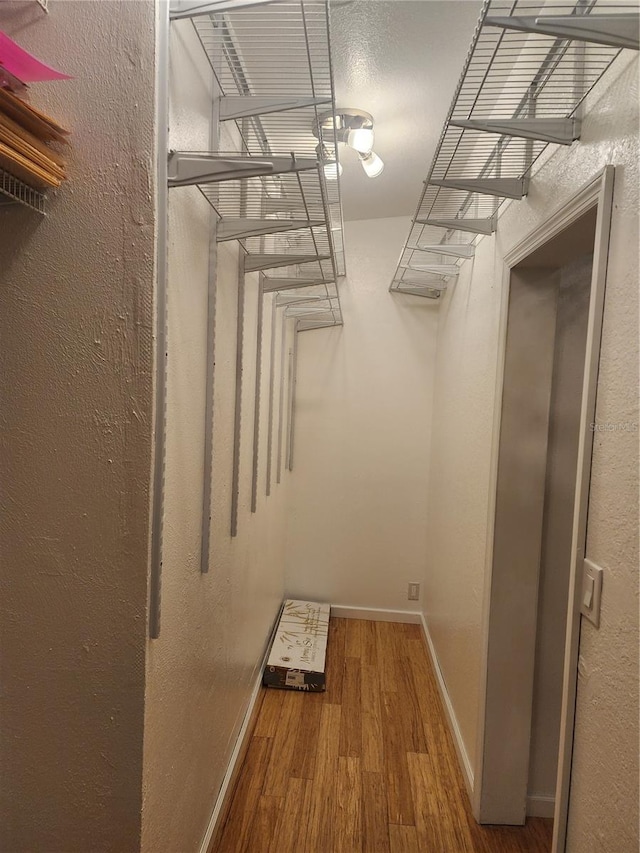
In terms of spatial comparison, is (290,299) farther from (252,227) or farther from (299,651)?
(299,651)

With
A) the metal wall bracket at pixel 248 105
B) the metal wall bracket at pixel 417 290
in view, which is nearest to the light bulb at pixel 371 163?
the metal wall bracket at pixel 248 105

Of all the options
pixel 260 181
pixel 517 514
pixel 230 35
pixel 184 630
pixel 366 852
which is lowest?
pixel 366 852

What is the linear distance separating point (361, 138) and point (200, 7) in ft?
3.18

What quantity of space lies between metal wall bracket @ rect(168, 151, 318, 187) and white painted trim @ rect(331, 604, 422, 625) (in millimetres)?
3117

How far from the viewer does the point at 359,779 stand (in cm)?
204

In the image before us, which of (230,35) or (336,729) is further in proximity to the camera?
(336,729)

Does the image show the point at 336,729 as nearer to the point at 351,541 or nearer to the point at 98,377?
the point at 351,541

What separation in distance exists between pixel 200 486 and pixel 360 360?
223cm

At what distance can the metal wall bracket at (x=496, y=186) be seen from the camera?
155 centimetres

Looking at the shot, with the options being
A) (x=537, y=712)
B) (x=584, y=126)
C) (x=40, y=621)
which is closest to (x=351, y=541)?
(x=537, y=712)

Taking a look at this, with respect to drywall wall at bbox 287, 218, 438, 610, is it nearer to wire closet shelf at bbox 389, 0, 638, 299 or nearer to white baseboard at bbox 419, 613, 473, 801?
white baseboard at bbox 419, 613, 473, 801

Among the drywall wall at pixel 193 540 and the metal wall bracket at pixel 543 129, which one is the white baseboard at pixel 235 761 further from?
the metal wall bracket at pixel 543 129

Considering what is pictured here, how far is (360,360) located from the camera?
3.44 metres

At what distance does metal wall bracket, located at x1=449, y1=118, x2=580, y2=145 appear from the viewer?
1240mm
